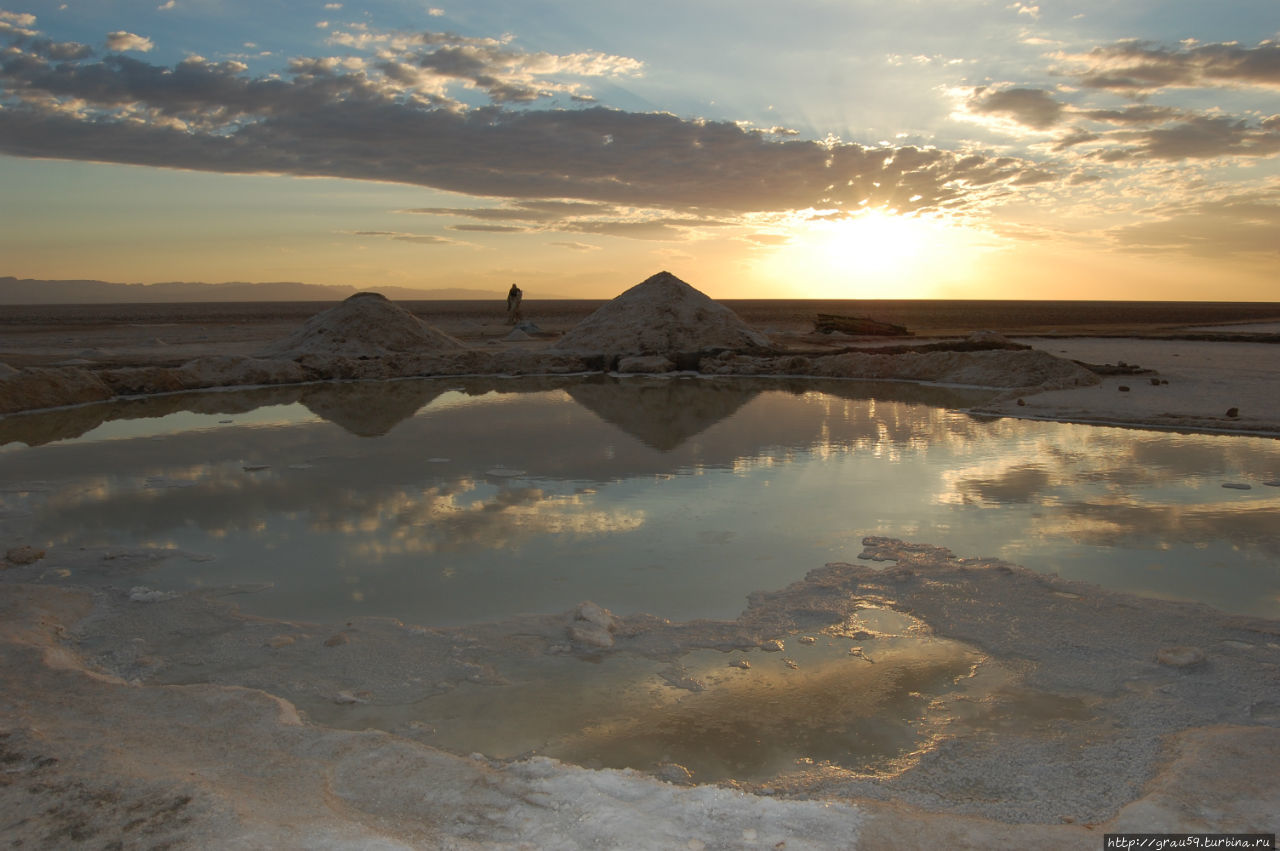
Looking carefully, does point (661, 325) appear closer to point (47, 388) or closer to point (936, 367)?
point (936, 367)

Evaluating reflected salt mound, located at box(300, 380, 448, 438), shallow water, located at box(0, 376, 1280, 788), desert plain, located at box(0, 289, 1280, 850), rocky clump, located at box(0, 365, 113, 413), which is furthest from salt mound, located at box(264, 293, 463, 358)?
desert plain, located at box(0, 289, 1280, 850)

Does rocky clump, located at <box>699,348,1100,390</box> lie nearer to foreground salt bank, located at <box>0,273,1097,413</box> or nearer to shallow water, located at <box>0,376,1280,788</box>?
foreground salt bank, located at <box>0,273,1097,413</box>

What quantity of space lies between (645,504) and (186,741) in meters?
4.29

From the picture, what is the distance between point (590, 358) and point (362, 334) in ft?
17.7

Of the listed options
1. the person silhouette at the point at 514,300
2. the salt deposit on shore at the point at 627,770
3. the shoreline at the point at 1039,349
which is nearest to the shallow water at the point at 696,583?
the salt deposit on shore at the point at 627,770

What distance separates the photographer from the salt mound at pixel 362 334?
19.6 m

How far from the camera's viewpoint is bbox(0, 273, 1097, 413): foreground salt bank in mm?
14688

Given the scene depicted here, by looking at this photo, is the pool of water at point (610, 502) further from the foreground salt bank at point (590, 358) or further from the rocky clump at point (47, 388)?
the foreground salt bank at point (590, 358)

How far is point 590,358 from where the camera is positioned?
19.7 m

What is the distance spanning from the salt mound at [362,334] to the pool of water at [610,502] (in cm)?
727

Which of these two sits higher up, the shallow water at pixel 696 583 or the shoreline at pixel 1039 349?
the shoreline at pixel 1039 349

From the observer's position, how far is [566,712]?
12.3 ft

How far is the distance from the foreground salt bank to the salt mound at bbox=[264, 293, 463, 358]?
30 millimetres

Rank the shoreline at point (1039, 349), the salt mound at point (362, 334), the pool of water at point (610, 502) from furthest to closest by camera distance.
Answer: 1. the salt mound at point (362, 334)
2. the shoreline at point (1039, 349)
3. the pool of water at point (610, 502)
